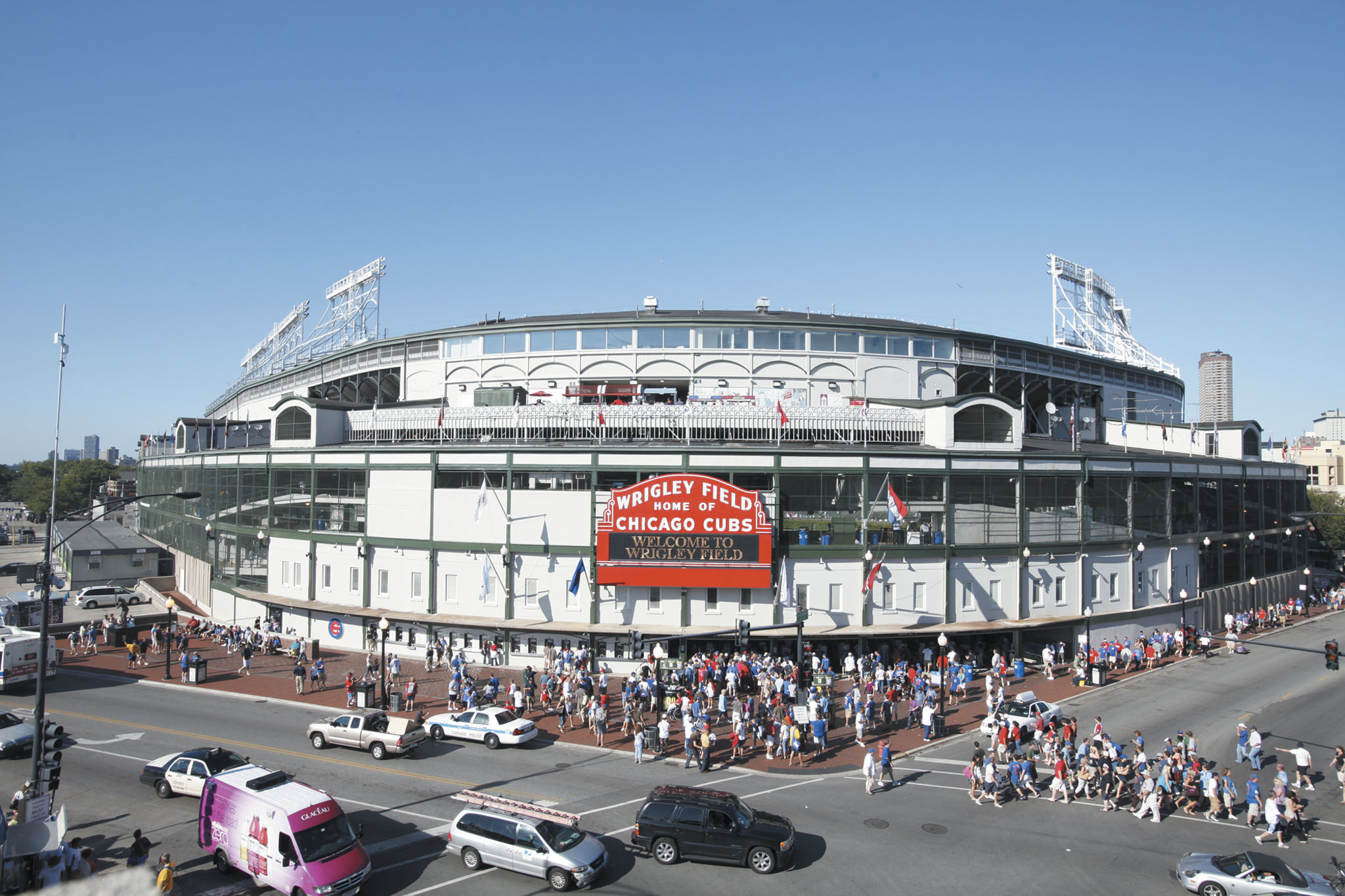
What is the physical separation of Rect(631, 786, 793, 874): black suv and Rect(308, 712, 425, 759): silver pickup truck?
1092 centimetres

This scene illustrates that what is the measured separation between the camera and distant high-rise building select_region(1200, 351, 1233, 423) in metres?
165

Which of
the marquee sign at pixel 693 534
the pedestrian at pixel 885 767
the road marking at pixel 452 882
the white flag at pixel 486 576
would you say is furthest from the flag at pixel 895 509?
the road marking at pixel 452 882

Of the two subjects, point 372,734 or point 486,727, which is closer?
point 372,734

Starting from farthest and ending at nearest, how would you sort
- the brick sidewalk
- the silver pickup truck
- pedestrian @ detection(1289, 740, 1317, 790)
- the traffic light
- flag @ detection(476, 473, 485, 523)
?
flag @ detection(476, 473, 485, 523) < the brick sidewalk < the silver pickup truck < pedestrian @ detection(1289, 740, 1317, 790) < the traffic light

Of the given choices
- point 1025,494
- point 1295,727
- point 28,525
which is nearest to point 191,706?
point 1025,494

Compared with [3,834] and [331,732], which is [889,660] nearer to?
[331,732]

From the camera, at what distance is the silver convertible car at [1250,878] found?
16.9 meters

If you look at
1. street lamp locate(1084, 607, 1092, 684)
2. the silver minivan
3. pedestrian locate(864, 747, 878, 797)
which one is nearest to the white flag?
the silver minivan

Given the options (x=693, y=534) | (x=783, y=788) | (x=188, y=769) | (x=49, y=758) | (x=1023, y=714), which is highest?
(x=693, y=534)

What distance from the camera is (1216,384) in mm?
168750

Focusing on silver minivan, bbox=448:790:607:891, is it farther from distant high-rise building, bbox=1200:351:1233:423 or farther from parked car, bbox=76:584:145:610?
distant high-rise building, bbox=1200:351:1233:423

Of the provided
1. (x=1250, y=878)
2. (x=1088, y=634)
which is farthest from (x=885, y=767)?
(x=1088, y=634)

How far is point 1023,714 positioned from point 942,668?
19.7 feet

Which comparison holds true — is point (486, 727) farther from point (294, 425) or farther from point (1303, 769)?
point (294, 425)
